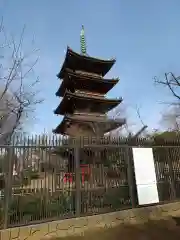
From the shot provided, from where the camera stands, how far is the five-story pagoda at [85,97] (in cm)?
1725

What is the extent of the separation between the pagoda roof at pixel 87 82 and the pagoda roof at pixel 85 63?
1.07 m

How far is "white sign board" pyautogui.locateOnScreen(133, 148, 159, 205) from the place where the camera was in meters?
7.18

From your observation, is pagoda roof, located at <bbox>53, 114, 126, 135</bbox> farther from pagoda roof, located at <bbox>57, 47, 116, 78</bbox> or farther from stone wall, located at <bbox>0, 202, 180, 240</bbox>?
stone wall, located at <bbox>0, 202, 180, 240</bbox>

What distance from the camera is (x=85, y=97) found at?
17.3 meters

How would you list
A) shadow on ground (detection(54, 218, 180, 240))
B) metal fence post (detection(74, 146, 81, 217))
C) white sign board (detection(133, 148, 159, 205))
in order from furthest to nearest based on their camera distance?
white sign board (detection(133, 148, 159, 205)) < metal fence post (detection(74, 146, 81, 217)) < shadow on ground (detection(54, 218, 180, 240))

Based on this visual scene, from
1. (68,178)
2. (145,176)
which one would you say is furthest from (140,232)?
Answer: (68,178)

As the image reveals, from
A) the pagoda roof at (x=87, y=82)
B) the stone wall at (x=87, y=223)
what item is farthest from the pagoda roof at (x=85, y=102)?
the stone wall at (x=87, y=223)

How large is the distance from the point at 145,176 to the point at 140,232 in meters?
1.81

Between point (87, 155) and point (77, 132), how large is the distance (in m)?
10.4

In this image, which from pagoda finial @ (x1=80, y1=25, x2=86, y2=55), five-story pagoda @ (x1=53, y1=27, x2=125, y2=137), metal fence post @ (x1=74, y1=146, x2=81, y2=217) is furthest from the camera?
pagoda finial @ (x1=80, y1=25, x2=86, y2=55)

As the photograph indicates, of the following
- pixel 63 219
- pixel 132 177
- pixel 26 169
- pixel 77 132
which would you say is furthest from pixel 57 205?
pixel 77 132

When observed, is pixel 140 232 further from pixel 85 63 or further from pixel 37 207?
pixel 85 63

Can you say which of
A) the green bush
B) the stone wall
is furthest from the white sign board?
the green bush

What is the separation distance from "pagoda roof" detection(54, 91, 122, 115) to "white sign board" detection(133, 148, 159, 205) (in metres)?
10.3
